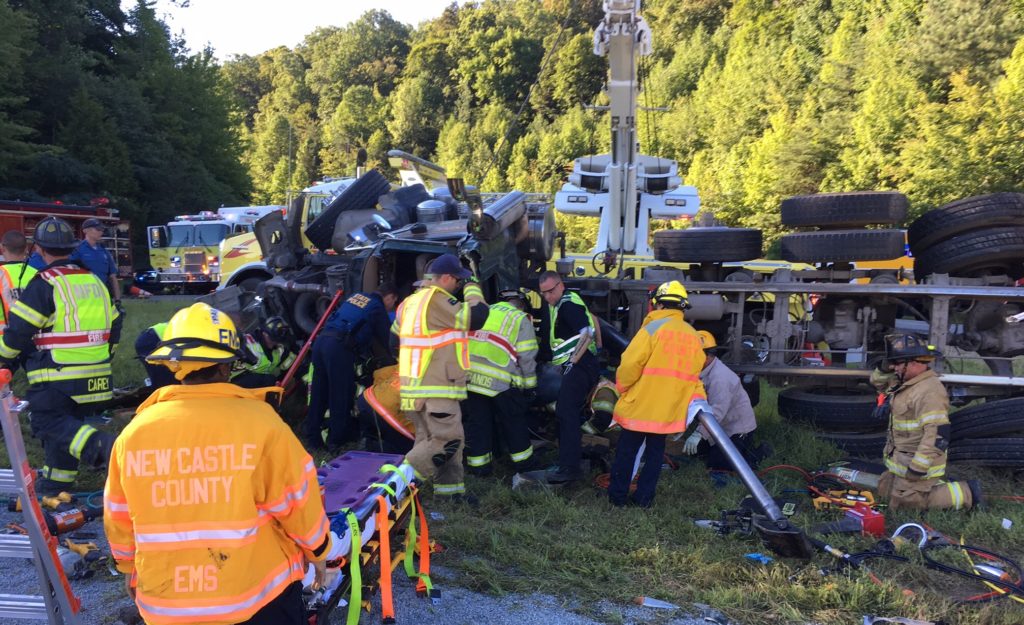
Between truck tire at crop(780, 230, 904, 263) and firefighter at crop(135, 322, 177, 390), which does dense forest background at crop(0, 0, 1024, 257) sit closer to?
truck tire at crop(780, 230, 904, 263)

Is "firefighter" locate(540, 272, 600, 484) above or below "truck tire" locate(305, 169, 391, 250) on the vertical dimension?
below

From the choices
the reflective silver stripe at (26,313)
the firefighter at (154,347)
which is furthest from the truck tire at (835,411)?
the reflective silver stripe at (26,313)

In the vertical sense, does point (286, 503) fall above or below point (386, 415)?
above

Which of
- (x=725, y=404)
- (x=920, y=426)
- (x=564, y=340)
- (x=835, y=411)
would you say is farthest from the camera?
(x=835, y=411)

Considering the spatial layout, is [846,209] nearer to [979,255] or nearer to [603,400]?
[979,255]

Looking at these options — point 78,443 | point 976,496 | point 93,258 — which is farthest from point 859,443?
point 93,258

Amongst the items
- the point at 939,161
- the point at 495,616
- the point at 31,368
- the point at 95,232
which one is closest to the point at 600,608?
the point at 495,616

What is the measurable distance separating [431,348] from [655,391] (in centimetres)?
149

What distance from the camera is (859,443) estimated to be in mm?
5887

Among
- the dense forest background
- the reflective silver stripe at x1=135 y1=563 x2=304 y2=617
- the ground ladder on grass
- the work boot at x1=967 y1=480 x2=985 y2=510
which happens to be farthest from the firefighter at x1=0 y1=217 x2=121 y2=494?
the dense forest background

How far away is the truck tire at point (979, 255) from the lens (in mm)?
5703

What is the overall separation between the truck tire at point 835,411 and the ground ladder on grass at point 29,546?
5160mm

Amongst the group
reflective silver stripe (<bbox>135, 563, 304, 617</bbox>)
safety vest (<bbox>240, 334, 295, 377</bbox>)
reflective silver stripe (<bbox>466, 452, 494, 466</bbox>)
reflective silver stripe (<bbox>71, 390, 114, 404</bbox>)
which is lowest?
reflective silver stripe (<bbox>466, 452, 494, 466</bbox>)

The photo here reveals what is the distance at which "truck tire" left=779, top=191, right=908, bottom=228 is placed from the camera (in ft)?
19.2
